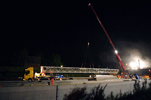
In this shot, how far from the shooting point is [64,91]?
1145cm

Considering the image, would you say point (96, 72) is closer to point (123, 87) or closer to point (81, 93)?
point (123, 87)

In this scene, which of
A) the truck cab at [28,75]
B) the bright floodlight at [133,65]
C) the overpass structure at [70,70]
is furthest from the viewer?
the bright floodlight at [133,65]

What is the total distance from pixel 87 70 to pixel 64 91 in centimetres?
3852

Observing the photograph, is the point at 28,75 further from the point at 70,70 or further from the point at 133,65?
the point at 133,65

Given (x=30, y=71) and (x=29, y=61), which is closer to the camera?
(x=30, y=71)

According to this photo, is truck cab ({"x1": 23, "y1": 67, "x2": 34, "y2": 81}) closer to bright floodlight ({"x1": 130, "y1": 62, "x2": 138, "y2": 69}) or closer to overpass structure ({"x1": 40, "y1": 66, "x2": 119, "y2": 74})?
overpass structure ({"x1": 40, "y1": 66, "x2": 119, "y2": 74})

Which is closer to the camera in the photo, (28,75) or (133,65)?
(28,75)

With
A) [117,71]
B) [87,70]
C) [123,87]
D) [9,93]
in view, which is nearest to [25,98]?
[9,93]

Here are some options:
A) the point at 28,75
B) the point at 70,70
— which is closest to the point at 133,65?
the point at 70,70

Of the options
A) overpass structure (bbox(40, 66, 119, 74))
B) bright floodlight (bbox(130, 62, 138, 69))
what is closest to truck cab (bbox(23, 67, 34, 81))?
overpass structure (bbox(40, 66, 119, 74))

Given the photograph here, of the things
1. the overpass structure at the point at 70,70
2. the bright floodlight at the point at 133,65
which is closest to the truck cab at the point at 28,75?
the overpass structure at the point at 70,70

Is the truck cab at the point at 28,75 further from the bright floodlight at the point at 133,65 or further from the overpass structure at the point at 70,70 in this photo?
the bright floodlight at the point at 133,65

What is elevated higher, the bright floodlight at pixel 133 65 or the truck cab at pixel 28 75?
the bright floodlight at pixel 133 65

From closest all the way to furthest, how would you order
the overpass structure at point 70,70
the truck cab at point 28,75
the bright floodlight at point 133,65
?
the truck cab at point 28,75, the overpass structure at point 70,70, the bright floodlight at point 133,65
